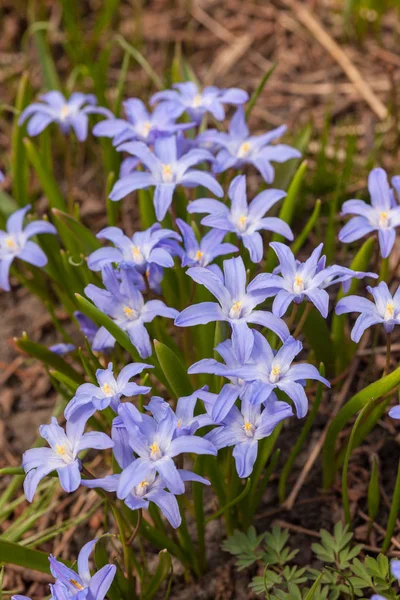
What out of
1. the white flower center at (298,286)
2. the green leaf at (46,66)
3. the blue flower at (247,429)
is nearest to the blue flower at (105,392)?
the blue flower at (247,429)

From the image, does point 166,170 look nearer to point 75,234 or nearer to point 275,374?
point 75,234

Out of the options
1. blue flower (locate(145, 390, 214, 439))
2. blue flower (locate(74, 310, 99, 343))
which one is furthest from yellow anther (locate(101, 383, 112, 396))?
blue flower (locate(74, 310, 99, 343))

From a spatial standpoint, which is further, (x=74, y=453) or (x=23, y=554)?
(x=23, y=554)

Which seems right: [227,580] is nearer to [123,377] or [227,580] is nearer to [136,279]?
[123,377]

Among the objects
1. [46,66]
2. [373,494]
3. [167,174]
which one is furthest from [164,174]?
[46,66]

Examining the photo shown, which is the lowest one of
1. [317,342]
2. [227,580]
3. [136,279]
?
[227,580]

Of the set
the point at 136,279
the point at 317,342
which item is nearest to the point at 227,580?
the point at 317,342
